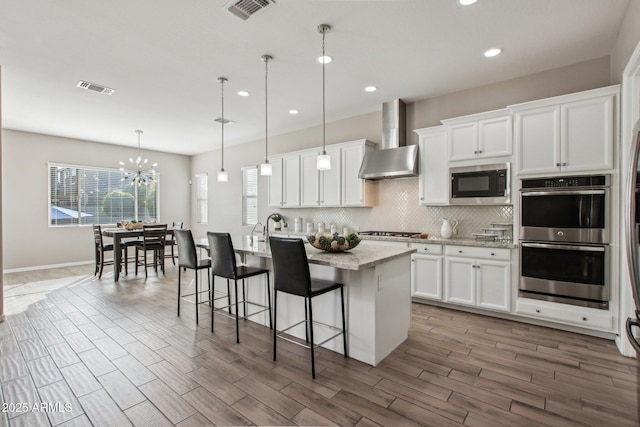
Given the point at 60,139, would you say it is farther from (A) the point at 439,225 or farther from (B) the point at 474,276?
(B) the point at 474,276

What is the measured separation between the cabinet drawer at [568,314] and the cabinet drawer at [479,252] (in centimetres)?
52

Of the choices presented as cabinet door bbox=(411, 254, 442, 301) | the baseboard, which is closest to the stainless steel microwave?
cabinet door bbox=(411, 254, 442, 301)

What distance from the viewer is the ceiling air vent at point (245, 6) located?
242cm

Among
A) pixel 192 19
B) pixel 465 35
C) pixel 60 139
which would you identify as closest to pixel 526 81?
pixel 465 35

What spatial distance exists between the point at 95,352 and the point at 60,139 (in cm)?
622

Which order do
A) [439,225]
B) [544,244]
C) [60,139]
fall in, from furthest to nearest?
[60,139]
[439,225]
[544,244]

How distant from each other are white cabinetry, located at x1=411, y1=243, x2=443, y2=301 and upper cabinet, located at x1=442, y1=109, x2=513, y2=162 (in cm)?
122

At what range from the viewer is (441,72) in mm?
3689

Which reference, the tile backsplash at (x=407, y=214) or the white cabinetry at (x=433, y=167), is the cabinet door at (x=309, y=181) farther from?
the white cabinetry at (x=433, y=167)

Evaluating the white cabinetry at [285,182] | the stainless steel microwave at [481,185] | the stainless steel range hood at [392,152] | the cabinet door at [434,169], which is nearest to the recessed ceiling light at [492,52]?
the cabinet door at [434,169]

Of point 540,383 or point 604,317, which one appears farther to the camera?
point 604,317

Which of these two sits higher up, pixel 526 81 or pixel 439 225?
pixel 526 81

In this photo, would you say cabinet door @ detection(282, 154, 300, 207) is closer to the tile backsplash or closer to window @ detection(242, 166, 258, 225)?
the tile backsplash

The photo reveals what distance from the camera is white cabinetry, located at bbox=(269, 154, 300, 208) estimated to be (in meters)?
5.84
